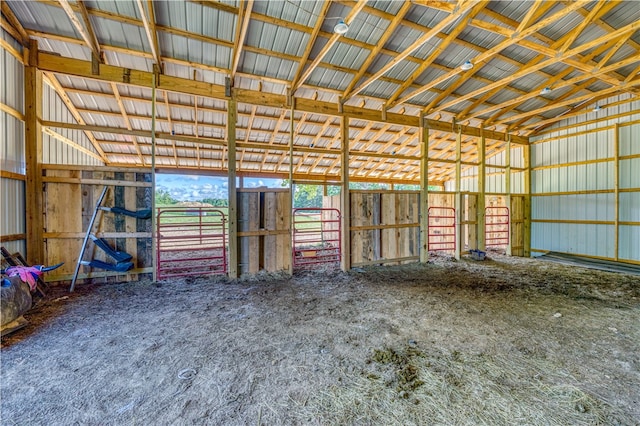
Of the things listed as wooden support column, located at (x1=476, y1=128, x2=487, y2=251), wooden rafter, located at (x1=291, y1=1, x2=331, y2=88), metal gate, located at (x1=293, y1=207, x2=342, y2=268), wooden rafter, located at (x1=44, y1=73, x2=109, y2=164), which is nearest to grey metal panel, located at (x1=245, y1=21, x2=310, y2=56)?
wooden rafter, located at (x1=291, y1=1, x2=331, y2=88)

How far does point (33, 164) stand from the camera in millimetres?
3922

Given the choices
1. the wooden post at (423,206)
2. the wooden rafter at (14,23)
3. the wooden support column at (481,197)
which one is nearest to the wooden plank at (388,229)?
the wooden post at (423,206)

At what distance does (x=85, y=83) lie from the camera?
530 cm

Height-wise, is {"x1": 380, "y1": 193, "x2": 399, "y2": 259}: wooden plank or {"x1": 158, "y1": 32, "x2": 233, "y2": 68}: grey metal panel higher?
{"x1": 158, "y1": 32, "x2": 233, "y2": 68}: grey metal panel

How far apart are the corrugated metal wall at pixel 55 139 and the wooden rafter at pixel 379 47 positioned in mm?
5641

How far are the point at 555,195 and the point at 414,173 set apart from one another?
5531mm

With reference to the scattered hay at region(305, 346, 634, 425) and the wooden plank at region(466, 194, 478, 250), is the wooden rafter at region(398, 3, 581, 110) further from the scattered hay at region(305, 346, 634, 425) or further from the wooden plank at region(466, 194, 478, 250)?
the scattered hay at region(305, 346, 634, 425)

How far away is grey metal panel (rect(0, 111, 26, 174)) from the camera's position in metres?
3.37

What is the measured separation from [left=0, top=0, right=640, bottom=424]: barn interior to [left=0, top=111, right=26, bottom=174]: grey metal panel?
4cm

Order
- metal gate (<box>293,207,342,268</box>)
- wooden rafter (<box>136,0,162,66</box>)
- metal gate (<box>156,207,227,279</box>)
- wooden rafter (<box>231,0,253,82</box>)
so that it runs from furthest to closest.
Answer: metal gate (<box>293,207,342,268</box>) → metal gate (<box>156,207,227,279</box>) → wooden rafter (<box>231,0,253,82</box>) → wooden rafter (<box>136,0,162,66</box>)

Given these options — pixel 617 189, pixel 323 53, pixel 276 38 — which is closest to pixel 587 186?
pixel 617 189

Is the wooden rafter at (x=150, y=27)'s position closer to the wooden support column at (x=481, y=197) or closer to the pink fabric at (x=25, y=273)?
the pink fabric at (x=25, y=273)

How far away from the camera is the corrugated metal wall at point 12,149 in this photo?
3.37m

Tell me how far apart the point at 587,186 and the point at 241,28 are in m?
8.79
